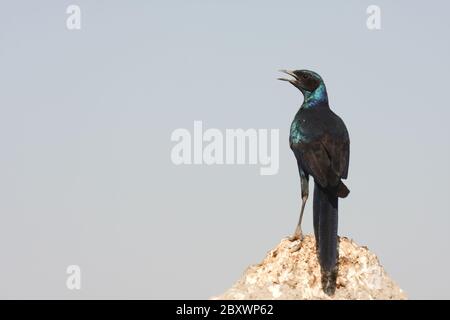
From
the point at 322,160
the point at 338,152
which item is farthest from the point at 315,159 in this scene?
the point at 338,152

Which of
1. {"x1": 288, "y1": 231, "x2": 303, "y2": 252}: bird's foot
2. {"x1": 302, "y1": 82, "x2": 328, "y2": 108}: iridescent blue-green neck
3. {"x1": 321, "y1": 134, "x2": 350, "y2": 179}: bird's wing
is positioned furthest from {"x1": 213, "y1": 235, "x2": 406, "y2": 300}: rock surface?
{"x1": 302, "y1": 82, "x2": 328, "y2": 108}: iridescent blue-green neck

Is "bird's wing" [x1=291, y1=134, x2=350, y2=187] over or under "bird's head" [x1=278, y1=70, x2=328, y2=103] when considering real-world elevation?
under

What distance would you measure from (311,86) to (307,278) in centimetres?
383

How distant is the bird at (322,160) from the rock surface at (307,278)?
0.18m

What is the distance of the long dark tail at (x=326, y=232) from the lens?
43.3 ft

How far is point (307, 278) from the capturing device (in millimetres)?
13250

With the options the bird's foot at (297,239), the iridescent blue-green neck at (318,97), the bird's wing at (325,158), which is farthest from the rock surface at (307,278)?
the iridescent blue-green neck at (318,97)

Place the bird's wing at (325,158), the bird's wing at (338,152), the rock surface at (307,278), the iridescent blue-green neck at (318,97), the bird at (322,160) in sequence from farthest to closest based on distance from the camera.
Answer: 1. the iridescent blue-green neck at (318,97)
2. the bird's wing at (338,152)
3. the bird's wing at (325,158)
4. the bird at (322,160)
5. the rock surface at (307,278)

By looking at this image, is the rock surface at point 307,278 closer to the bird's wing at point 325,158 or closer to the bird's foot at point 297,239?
the bird's foot at point 297,239

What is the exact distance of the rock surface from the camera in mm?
13117

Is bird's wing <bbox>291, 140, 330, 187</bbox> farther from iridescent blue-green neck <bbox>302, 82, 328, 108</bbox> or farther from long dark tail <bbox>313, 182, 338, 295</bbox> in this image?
iridescent blue-green neck <bbox>302, 82, 328, 108</bbox>

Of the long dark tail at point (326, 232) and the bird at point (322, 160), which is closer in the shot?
the long dark tail at point (326, 232)

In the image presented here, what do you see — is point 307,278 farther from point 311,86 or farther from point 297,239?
point 311,86
